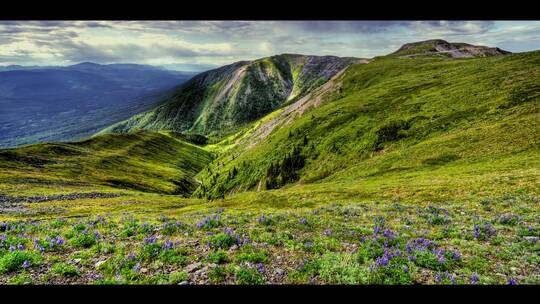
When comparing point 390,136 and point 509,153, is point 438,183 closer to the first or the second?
point 509,153

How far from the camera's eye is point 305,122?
11712 cm

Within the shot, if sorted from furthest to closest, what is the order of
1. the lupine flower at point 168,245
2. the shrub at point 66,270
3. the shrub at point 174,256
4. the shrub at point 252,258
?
the lupine flower at point 168,245 → the shrub at point 252,258 → the shrub at point 174,256 → the shrub at point 66,270

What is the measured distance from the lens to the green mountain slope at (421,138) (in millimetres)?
45406

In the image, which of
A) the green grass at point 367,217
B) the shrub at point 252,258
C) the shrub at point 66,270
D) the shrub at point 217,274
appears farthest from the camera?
the shrub at point 252,258

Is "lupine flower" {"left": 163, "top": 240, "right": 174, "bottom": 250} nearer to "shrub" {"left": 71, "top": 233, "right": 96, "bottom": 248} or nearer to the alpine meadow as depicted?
the alpine meadow

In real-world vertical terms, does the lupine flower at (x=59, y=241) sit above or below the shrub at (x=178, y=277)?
below

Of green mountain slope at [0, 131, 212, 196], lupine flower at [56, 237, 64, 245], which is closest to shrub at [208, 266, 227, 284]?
lupine flower at [56, 237, 64, 245]

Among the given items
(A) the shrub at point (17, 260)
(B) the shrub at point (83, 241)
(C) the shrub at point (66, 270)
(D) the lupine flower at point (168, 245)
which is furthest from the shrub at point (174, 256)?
(A) the shrub at point (17, 260)

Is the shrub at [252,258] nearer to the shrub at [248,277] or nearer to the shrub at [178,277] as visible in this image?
the shrub at [248,277]
